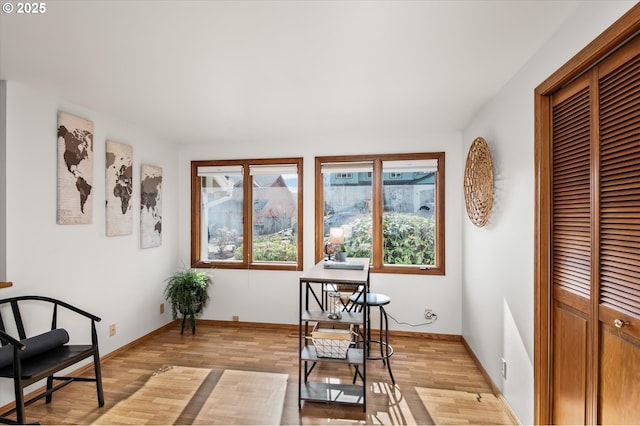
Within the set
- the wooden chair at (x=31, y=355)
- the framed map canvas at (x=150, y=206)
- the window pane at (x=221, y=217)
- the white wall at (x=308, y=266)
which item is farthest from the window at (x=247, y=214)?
the wooden chair at (x=31, y=355)

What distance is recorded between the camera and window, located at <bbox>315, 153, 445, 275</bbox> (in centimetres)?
403

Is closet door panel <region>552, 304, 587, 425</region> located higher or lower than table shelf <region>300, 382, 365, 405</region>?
higher

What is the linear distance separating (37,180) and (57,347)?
1.31 m

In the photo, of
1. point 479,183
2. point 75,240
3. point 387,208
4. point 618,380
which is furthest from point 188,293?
point 618,380

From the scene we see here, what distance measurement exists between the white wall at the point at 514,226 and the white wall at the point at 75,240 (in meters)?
3.62

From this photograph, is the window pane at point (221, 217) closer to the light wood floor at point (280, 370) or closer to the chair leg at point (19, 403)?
the light wood floor at point (280, 370)

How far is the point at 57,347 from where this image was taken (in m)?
2.51

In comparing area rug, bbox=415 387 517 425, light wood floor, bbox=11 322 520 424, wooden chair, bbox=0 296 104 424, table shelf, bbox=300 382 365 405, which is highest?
wooden chair, bbox=0 296 104 424

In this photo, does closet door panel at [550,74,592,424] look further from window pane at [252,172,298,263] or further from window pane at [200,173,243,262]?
window pane at [200,173,243,262]

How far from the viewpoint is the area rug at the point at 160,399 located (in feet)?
7.79

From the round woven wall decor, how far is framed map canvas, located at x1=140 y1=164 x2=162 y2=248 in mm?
3547

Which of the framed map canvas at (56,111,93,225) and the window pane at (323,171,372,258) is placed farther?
the window pane at (323,171,372,258)

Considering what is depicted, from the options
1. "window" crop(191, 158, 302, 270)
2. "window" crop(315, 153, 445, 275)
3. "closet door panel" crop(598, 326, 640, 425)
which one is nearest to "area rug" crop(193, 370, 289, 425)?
"window" crop(191, 158, 302, 270)

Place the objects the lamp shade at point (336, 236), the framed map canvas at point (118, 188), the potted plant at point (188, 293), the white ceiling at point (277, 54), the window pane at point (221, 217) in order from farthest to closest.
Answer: the window pane at point (221, 217) < the potted plant at point (188, 293) < the framed map canvas at point (118, 188) < the lamp shade at point (336, 236) < the white ceiling at point (277, 54)
